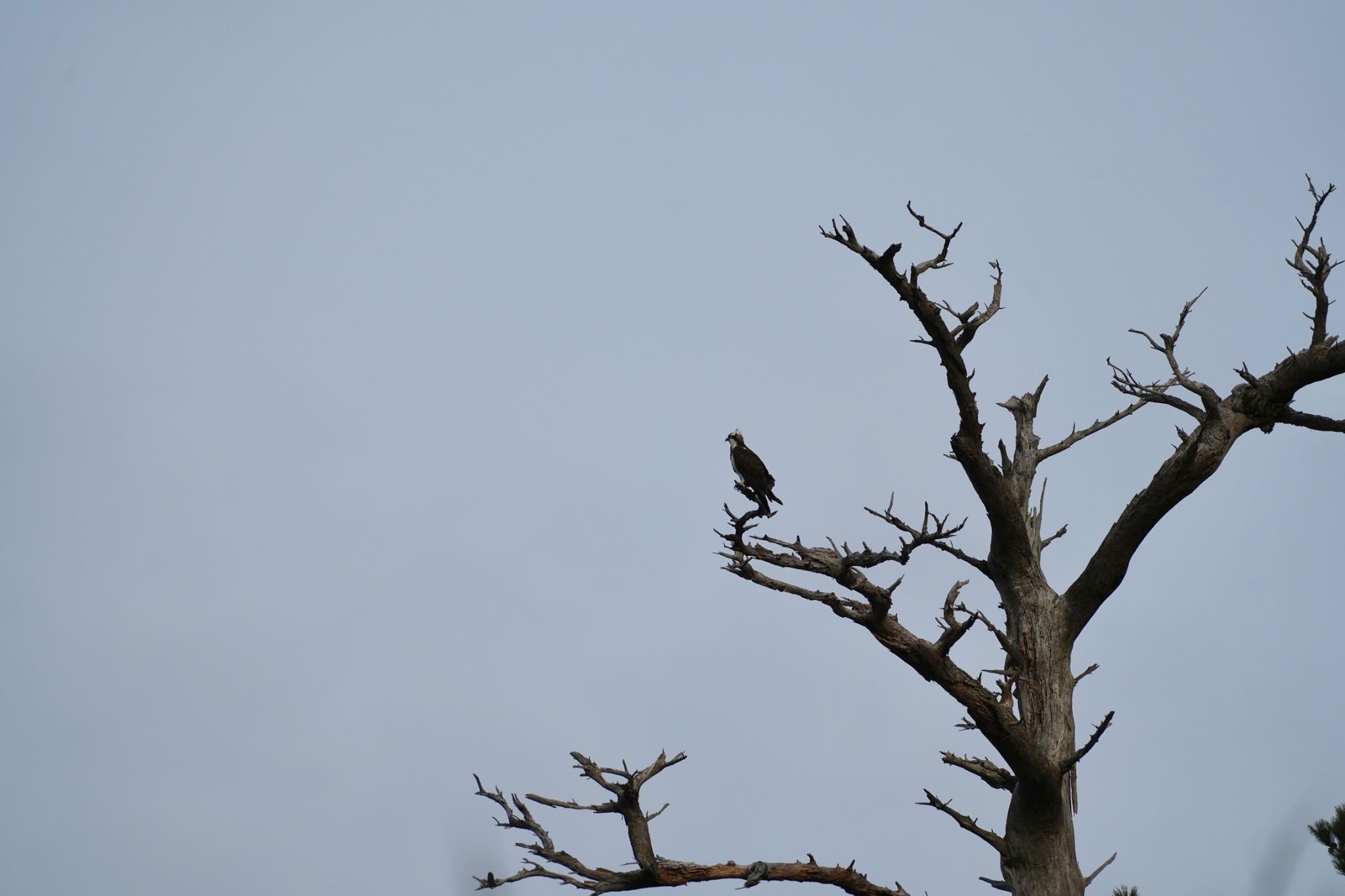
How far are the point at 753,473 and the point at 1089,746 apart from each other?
3.84m

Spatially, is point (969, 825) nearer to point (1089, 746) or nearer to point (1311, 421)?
point (1089, 746)

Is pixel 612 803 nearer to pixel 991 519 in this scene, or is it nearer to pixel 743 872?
pixel 743 872

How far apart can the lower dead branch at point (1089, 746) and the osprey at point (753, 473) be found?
11.4ft

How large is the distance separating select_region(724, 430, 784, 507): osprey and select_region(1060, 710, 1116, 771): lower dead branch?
347 cm

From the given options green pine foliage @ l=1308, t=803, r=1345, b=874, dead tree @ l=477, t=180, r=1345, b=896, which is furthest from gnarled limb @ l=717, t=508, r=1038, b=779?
green pine foliage @ l=1308, t=803, r=1345, b=874

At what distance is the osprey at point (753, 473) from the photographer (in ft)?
34.3

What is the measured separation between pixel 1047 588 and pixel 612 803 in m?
4.28

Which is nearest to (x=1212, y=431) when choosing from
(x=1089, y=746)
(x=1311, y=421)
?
(x=1311, y=421)

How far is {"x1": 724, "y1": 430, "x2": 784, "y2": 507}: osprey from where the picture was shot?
412 inches

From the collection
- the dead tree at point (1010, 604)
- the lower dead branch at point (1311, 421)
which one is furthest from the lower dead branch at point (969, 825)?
the lower dead branch at point (1311, 421)

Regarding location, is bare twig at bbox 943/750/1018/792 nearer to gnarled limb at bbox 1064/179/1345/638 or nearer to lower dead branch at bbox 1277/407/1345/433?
gnarled limb at bbox 1064/179/1345/638

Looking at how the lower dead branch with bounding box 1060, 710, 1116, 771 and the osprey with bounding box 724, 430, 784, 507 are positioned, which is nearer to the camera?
the lower dead branch with bounding box 1060, 710, 1116, 771

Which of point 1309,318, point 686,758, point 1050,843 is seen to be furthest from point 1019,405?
point 686,758

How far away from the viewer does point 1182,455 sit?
927 cm
